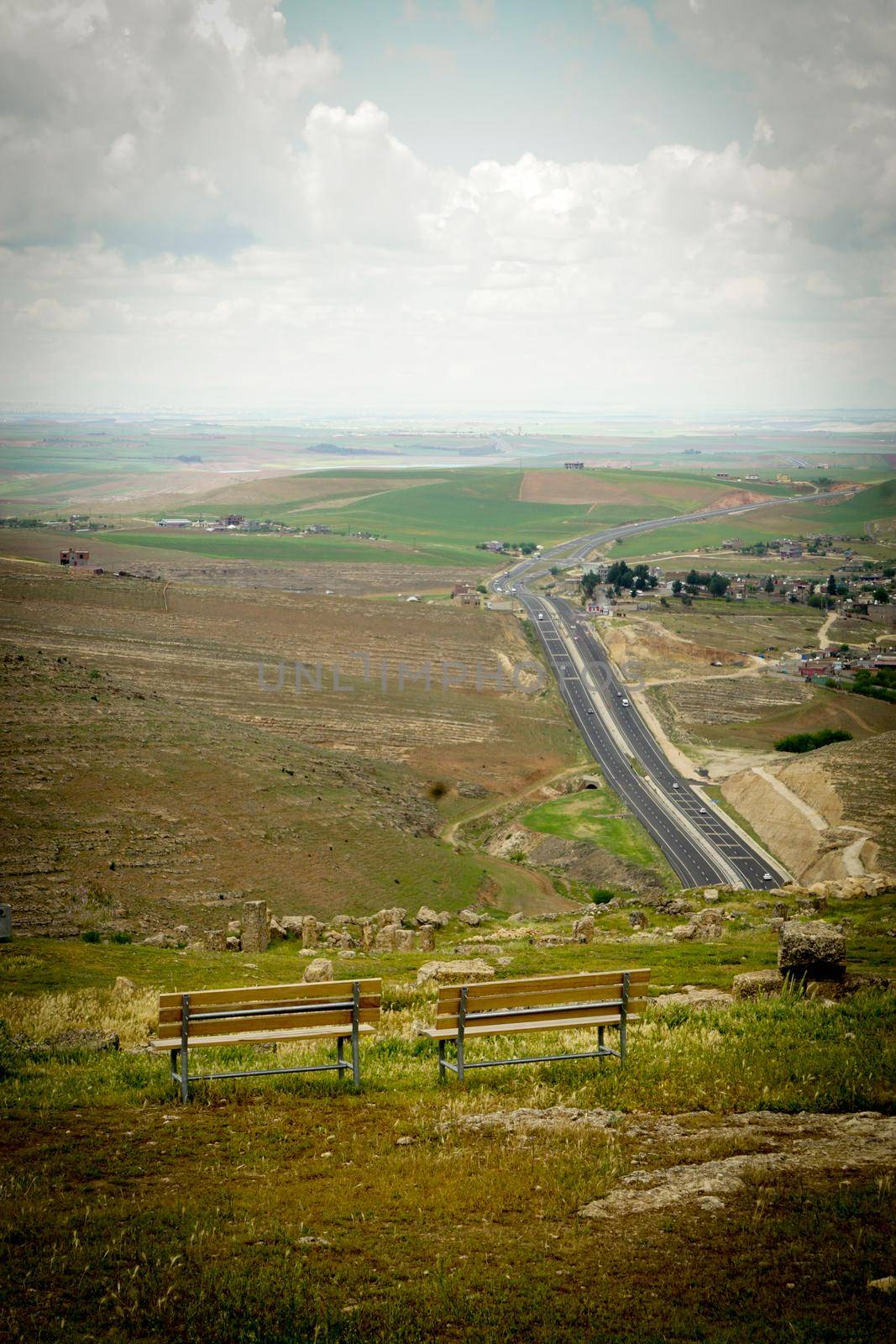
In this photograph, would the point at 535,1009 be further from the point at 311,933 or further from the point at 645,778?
the point at 645,778

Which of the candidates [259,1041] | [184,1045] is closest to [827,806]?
[259,1041]

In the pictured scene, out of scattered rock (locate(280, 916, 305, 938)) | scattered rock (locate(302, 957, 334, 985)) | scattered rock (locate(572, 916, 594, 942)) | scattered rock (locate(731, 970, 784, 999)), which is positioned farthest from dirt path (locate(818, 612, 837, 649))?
scattered rock (locate(731, 970, 784, 999))

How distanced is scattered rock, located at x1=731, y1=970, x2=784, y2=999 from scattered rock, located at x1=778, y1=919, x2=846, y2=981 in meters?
0.25

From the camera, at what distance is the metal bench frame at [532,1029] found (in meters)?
13.3

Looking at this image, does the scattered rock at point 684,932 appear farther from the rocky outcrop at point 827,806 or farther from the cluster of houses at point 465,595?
the cluster of houses at point 465,595

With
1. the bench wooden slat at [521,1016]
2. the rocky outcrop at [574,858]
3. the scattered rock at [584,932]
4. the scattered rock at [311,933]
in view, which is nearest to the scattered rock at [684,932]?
the scattered rock at [584,932]

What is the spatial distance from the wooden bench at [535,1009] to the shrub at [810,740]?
329ft

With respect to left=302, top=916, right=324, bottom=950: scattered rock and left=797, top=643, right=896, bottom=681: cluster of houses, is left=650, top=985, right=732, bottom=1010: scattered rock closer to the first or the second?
left=302, top=916, right=324, bottom=950: scattered rock

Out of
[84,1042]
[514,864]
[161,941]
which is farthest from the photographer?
[514,864]

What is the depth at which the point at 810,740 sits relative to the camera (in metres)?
111

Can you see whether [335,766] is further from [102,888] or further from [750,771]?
[750,771]

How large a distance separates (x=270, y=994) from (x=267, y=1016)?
402 mm

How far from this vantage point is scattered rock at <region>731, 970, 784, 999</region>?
717 inches

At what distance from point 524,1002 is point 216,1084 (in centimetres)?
374
